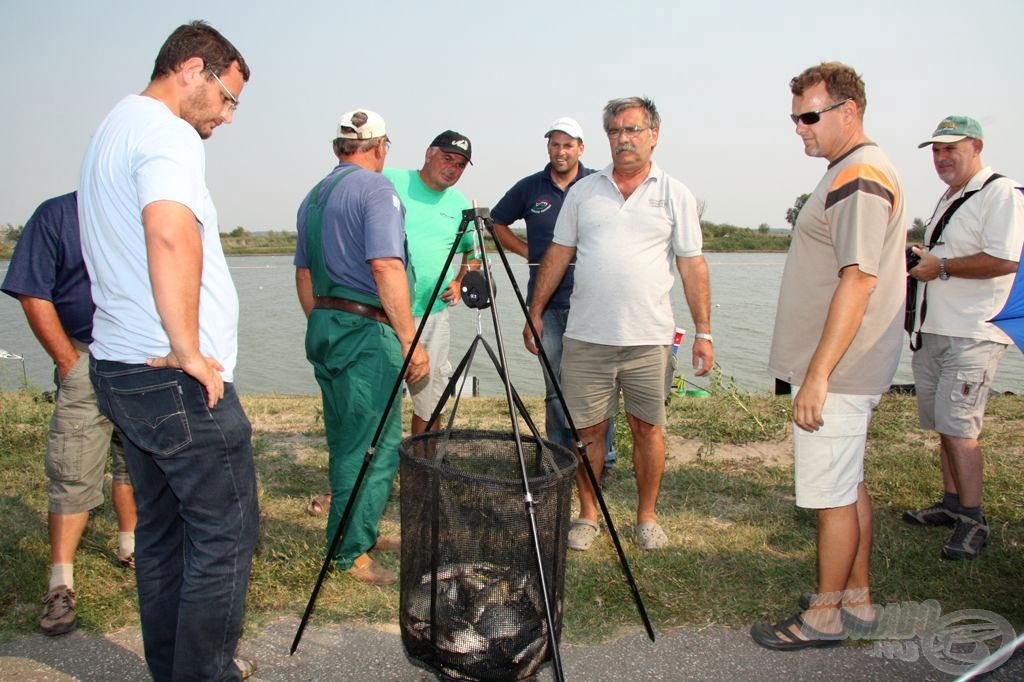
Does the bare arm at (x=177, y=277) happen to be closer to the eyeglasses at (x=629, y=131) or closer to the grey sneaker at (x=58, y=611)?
the grey sneaker at (x=58, y=611)

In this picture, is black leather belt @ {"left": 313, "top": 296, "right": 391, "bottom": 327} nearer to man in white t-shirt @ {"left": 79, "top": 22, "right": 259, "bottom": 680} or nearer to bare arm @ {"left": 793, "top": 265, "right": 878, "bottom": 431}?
man in white t-shirt @ {"left": 79, "top": 22, "right": 259, "bottom": 680}

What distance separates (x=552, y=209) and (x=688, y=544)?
2151mm

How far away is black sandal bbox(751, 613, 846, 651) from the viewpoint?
281 cm

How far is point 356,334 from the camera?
326 cm

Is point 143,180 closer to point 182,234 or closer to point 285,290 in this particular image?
point 182,234

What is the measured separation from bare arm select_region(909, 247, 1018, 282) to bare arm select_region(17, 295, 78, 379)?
3.86m

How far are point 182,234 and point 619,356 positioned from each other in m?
2.33

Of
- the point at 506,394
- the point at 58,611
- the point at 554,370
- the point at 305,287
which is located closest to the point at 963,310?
the point at 554,370

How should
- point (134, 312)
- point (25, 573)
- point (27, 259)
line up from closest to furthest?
point (134, 312) → point (27, 259) → point (25, 573)

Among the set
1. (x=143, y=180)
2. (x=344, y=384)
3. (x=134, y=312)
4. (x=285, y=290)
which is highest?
(x=143, y=180)

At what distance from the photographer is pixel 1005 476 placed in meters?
4.43

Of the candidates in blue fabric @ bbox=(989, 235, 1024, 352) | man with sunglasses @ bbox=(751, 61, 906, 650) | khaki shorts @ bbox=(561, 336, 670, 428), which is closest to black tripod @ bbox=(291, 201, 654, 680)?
man with sunglasses @ bbox=(751, 61, 906, 650)

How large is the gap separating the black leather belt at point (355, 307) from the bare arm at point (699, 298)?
4.92 ft

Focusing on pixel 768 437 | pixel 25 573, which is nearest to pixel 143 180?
pixel 25 573
